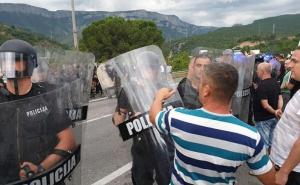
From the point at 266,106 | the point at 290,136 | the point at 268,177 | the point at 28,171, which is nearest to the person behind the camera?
the point at 28,171

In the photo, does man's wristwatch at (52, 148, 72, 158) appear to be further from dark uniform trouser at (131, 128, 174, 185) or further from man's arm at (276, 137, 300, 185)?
man's arm at (276, 137, 300, 185)

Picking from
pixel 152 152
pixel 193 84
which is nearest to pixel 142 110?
pixel 152 152

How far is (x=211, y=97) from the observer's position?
7.75 ft

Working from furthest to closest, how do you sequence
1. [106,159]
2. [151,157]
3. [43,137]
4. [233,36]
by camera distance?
[233,36] < [106,159] < [151,157] < [43,137]

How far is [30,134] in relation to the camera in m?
2.09

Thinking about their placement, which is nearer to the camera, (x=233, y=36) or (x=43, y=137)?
(x=43, y=137)

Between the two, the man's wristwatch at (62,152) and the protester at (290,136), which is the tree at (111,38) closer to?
the protester at (290,136)

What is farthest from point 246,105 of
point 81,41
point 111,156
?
point 81,41

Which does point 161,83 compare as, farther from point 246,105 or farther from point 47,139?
point 246,105

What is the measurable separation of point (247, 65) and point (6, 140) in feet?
12.8

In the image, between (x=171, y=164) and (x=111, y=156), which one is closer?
(x=171, y=164)

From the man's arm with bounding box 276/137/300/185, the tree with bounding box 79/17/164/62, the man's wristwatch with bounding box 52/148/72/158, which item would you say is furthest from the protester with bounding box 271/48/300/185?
the tree with bounding box 79/17/164/62

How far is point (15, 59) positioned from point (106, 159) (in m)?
4.34

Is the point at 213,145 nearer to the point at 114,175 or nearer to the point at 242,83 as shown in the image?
the point at 242,83
